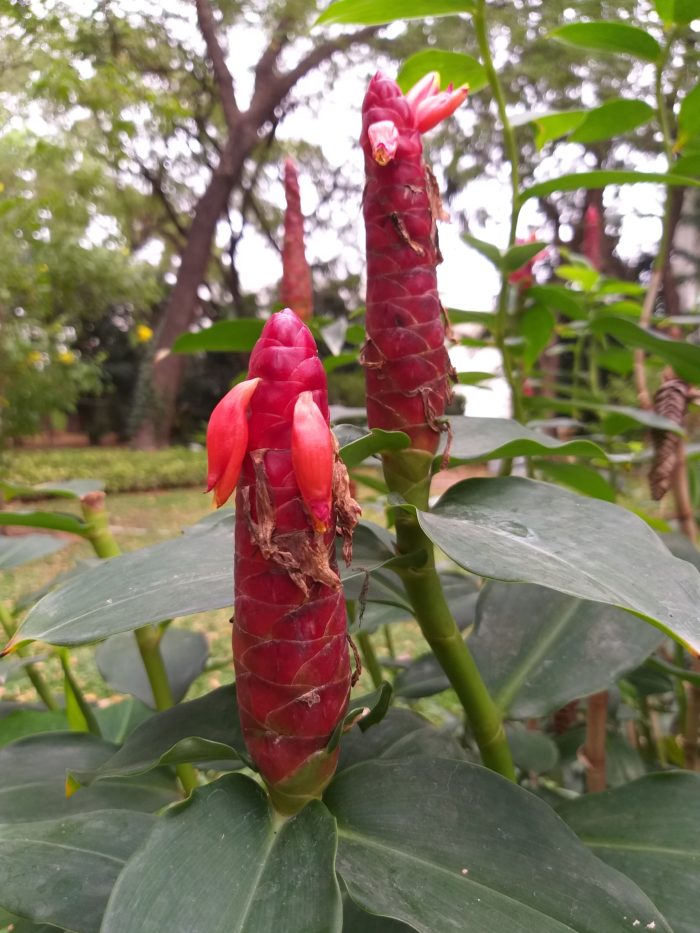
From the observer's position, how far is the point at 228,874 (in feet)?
1.16

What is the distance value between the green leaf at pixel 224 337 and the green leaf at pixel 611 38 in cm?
51

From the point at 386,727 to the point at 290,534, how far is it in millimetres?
292

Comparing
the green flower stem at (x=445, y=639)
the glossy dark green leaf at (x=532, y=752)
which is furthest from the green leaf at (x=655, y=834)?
the glossy dark green leaf at (x=532, y=752)

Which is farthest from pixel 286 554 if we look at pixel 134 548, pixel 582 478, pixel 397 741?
pixel 134 548

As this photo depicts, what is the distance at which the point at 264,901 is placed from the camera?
0.34 meters

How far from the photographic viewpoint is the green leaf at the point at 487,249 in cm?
87

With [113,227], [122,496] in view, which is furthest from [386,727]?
[113,227]

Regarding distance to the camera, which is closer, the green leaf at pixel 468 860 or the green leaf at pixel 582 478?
the green leaf at pixel 468 860

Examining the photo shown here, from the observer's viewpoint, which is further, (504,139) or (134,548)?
(134,548)

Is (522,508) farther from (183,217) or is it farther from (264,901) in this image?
(183,217)

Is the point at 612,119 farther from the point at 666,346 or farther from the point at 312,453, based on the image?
the point at 312,453

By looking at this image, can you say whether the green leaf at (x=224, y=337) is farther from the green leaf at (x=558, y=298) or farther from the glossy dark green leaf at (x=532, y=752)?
the glossy dark green leaf at (x=532, y=752)

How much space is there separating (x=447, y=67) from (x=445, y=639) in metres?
0.66

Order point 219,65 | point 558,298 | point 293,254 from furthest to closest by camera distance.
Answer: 1. point 219,65
2. point 293,254
3. point 558,298
